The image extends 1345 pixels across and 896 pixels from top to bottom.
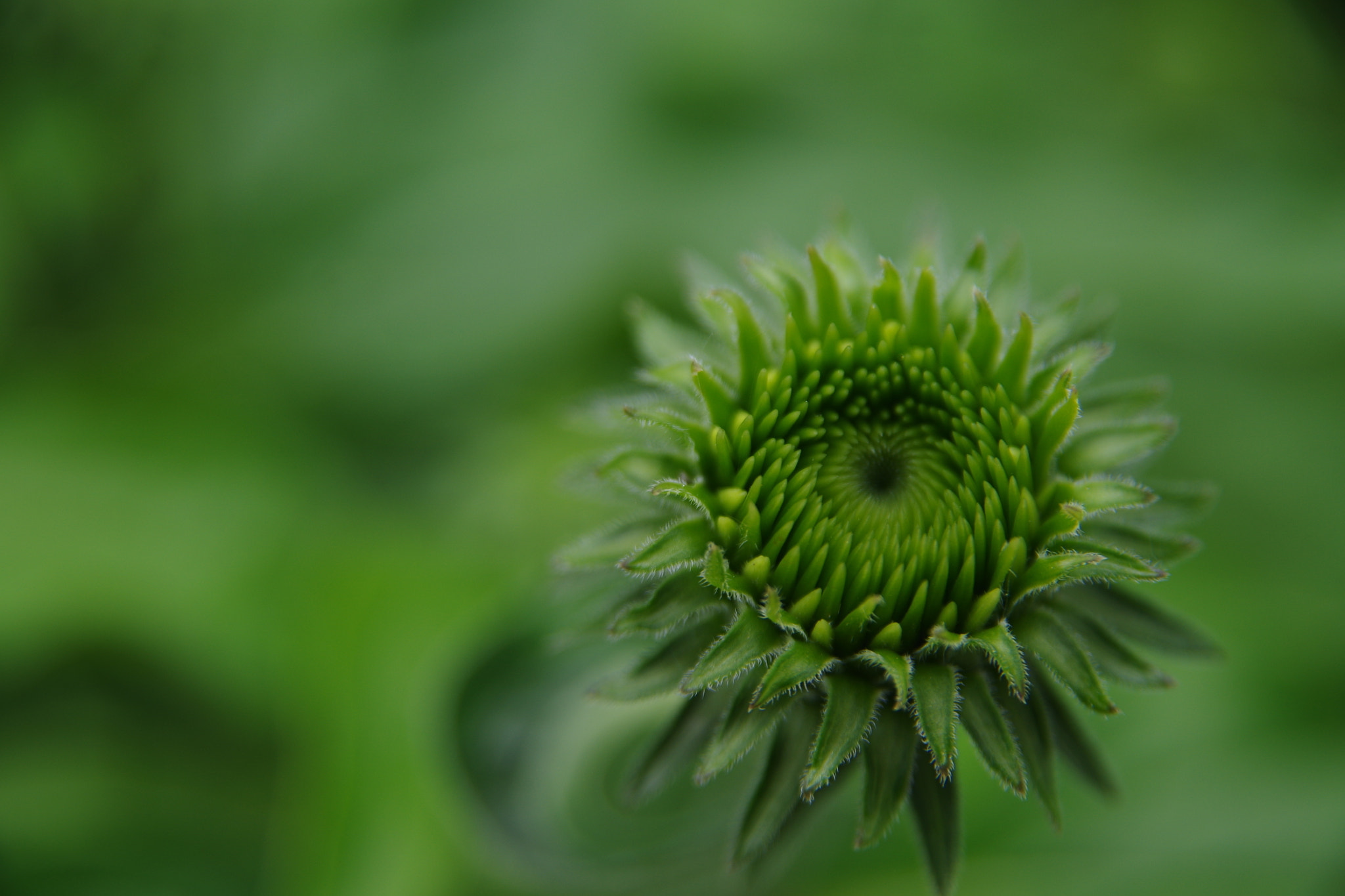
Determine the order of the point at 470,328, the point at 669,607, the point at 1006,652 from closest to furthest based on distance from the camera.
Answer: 1. the point at 1006,652
2. the point at 669,607
3. the point at 470,328

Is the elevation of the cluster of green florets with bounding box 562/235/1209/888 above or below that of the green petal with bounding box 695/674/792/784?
above

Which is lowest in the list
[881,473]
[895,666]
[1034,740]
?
[1034,740]

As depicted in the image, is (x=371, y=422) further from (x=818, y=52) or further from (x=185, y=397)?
(x=818, y=52)

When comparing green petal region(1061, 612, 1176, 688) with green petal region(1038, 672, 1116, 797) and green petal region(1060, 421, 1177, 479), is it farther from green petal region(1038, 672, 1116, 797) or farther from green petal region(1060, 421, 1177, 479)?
green petal region(1060, 421, 1177, 479)

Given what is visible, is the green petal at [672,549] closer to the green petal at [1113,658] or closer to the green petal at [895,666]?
the green petal at [895,666]

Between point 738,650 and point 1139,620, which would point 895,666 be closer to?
point 738,650

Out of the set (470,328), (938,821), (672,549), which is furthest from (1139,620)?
(470,328)

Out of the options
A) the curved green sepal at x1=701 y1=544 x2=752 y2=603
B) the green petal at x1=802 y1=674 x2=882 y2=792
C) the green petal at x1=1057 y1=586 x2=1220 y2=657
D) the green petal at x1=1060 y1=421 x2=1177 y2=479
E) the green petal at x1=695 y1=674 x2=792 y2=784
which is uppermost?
the green petal at x1=1060 y1=421 x2=1177 y2=479

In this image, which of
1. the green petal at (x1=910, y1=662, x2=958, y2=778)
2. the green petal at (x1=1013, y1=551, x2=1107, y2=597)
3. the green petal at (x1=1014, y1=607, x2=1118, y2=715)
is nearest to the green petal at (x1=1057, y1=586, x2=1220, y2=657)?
the green petal at (x1=1014, y1=607, x2=1118, y2=715)
